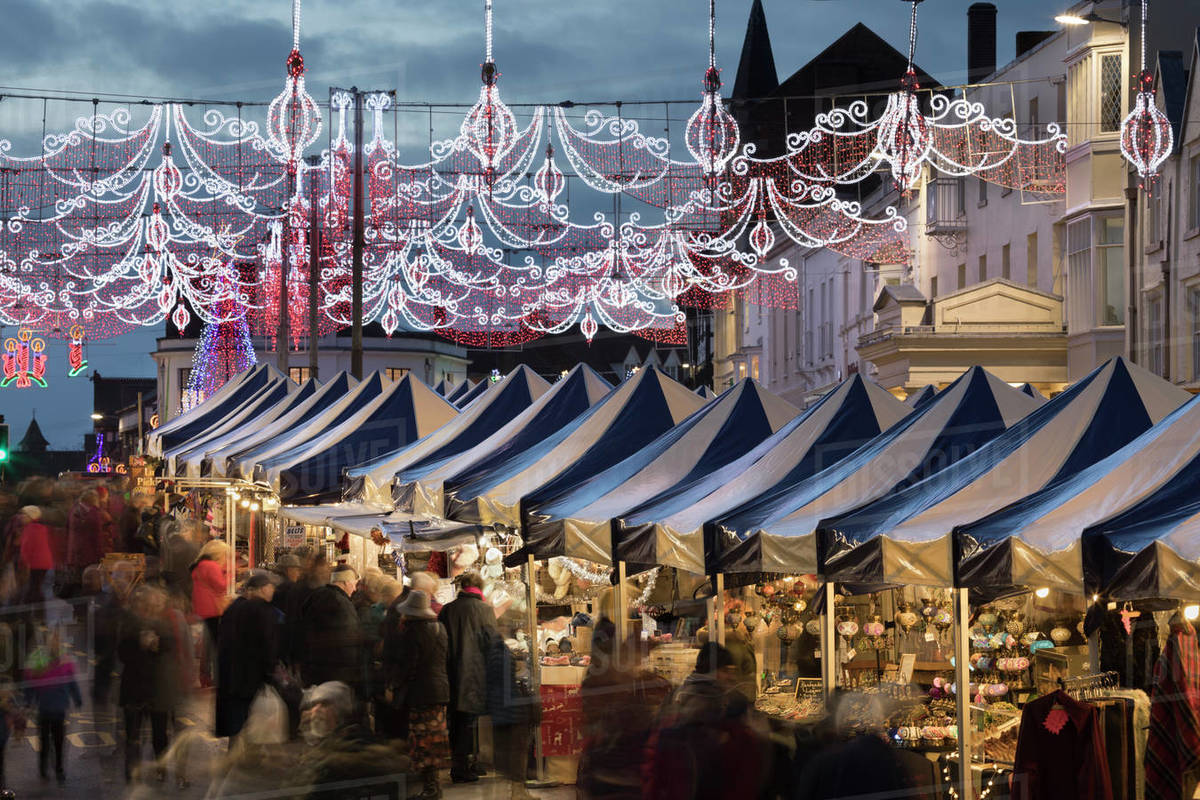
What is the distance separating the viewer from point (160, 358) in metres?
83.4

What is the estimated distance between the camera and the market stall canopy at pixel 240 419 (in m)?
27.6

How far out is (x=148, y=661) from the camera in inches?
485

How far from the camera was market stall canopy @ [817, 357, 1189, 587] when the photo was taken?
9320 millimetres

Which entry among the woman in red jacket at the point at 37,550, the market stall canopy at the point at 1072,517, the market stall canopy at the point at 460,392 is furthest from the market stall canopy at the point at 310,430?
the market stall canopy at the point at 1072,517

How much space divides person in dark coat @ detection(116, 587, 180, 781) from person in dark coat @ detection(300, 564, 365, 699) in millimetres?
1066

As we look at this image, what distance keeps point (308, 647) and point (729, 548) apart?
3.88m

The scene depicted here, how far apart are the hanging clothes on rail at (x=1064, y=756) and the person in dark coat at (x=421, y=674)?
461 centimetres

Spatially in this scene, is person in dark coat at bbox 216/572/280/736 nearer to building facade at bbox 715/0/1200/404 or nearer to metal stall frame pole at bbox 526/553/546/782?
metal stall frame pole at bbox 526/553/546/782

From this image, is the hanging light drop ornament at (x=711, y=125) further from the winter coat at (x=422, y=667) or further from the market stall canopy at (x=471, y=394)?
the winter coat at (x=422, y=667)

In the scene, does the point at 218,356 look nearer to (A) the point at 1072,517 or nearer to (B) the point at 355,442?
(B) the point at 355,442

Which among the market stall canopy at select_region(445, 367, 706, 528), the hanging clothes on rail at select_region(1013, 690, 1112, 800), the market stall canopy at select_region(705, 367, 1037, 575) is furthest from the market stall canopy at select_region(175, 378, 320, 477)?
the hanging clothes on rail at select_region(1013, 690, 1112, 800)

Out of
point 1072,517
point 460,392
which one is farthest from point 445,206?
point 1072,517

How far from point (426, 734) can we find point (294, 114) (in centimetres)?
1003

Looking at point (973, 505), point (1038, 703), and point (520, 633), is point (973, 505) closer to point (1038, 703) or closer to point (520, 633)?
point (1038, 703)
